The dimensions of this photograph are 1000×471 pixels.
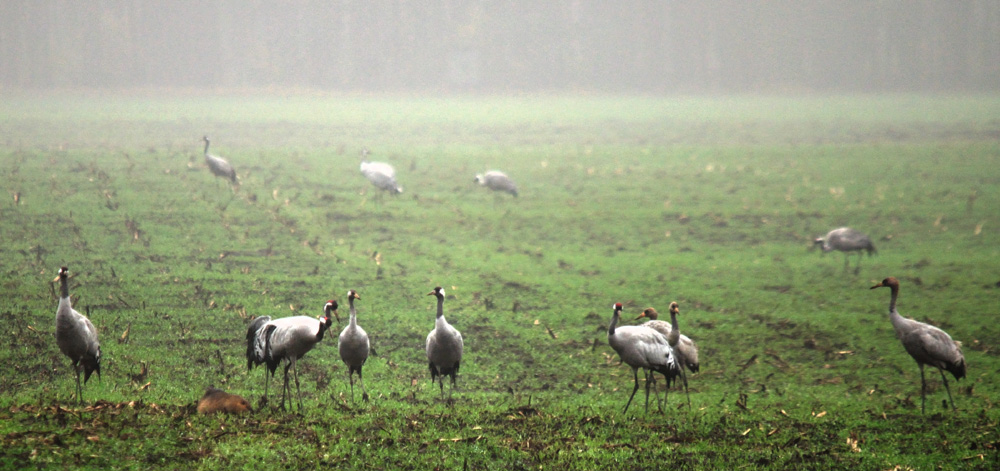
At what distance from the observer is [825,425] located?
12219mm

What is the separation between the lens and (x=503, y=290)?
19.6m

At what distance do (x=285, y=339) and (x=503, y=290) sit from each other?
25.6ft

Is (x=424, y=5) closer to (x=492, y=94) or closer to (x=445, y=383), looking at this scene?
(x=492, y=94)

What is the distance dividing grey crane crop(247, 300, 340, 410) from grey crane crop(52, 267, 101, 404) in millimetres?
2126

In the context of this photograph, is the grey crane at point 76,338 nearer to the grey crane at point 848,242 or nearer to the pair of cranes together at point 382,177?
the pair of cranes together at point 382,177

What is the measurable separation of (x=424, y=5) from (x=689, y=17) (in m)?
25.0

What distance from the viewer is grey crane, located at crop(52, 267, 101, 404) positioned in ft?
38.0

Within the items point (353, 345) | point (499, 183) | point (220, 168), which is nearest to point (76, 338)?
point (353, 345)

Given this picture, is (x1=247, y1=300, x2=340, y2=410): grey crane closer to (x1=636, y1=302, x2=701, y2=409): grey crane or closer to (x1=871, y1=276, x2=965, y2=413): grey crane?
(x1=636, y1=302, x2=701, y2=409): grey crane

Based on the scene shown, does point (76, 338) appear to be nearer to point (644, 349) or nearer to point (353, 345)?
point (353, 345)

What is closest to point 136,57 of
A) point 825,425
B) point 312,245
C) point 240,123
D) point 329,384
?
point 240,123

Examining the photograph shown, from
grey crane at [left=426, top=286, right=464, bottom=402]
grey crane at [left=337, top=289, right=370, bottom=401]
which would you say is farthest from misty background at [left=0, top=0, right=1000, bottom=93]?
grey crane at [left=337, top=289, right=370, bottom=401]

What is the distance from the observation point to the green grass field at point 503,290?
35.9 feet

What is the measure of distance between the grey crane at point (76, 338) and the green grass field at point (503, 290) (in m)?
0.51
